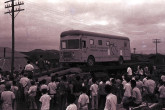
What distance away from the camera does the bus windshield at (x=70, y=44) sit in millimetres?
18344

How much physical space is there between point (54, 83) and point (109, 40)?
38.6 ft

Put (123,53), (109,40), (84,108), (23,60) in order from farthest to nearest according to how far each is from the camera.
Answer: (23,60) < (123,53) < (109,40) < (84,108)

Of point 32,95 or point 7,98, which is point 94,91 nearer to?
point 32,95

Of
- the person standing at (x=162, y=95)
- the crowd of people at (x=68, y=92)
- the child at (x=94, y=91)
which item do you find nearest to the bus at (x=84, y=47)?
the crowd of people at (x=68, y=92)

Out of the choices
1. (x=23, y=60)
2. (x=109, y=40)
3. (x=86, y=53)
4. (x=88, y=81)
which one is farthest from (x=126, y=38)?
(x=23, y=60)

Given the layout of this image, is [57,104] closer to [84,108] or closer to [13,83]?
[13,83]

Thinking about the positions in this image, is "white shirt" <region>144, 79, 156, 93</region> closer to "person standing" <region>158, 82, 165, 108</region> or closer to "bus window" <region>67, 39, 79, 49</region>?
"person standing" <region>158, 82, 165, 108</region>

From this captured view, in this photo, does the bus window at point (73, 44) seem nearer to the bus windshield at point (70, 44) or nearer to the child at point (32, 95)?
the bus windshield at point (70, 44)

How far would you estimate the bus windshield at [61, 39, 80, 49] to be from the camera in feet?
60.2

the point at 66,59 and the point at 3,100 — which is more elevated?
the point at 66,59

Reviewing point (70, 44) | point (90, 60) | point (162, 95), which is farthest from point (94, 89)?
point (90, 60)

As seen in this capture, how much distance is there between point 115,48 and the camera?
23281 mm

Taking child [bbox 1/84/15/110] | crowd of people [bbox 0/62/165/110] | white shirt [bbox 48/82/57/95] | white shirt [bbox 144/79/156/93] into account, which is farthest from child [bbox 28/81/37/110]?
white shirt [bbox 144/79/156/93]

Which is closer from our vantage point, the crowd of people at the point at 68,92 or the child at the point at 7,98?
the child at the point at 7,98
